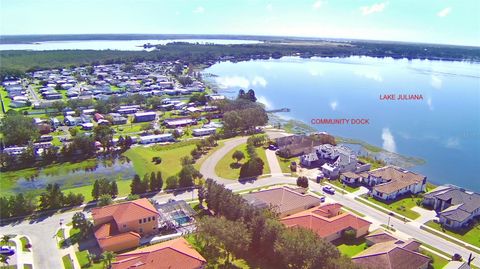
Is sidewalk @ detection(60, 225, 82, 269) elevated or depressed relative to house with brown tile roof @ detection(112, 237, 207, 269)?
depressed

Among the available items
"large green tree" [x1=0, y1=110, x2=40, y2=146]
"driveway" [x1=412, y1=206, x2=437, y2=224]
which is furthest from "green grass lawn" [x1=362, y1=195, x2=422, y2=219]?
"large green tree" [x1=0, y1=110, x2=40, y2=146]

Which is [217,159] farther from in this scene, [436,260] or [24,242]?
[436,260]

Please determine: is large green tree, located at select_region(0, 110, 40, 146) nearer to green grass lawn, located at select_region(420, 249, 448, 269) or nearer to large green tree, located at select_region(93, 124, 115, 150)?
large green tree, located at select_region(93, 124, 115, 150)

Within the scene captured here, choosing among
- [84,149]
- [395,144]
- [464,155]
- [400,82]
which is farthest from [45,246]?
[400,82]

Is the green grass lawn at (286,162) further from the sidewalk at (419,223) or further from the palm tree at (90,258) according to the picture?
the palm tree at (90,258)

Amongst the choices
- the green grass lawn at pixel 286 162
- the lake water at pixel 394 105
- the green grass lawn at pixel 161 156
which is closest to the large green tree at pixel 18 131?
the green grass lawn at pixel 161 156

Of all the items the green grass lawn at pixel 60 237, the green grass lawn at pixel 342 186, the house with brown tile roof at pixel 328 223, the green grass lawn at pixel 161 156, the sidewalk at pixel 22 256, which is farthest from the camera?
the green grass lawn at pixel 161 156

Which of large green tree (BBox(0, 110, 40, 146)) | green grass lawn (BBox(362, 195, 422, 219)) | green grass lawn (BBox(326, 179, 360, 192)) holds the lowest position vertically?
green grass lawn (BBox(362, 195, 422, 219))
